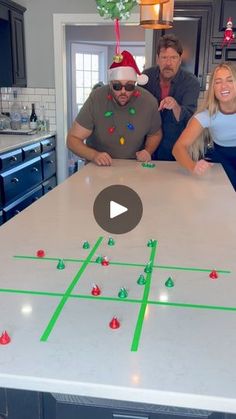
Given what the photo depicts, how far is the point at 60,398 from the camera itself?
30.8 inches

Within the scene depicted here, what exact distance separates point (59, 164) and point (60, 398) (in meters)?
4.06

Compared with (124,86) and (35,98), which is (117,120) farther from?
(35,98)

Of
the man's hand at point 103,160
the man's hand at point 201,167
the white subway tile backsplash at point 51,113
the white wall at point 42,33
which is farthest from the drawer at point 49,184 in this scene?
the man's hand at point 201,167

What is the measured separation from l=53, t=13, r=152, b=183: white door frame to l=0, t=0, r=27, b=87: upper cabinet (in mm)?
353

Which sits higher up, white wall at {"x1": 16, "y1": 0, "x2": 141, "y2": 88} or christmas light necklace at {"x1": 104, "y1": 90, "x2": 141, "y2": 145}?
white wall at {"x1": 16, "y1": 0, "x2": 141, "y2": 88}

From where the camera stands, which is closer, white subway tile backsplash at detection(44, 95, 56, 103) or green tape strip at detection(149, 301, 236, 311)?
green tape strip at detection(149, 301, 236, 311)

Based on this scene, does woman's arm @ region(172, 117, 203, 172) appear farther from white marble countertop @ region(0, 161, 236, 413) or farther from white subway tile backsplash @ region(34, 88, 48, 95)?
white subway tile backsplash @ region(34, 88, 48, 95)

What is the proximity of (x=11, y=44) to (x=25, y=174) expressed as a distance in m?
1.36

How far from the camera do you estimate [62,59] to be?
4426mm

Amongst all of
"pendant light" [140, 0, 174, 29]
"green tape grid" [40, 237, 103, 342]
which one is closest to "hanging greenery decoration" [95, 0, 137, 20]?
"pendant light" [140, 0, 174, 29]

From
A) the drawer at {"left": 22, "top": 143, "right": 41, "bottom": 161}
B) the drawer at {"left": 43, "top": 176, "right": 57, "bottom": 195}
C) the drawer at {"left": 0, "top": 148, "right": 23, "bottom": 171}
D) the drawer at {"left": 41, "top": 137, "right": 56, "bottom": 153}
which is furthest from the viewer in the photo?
the drawer at {"left": 43, "top": 176, "right": 57, "bottom": 195}

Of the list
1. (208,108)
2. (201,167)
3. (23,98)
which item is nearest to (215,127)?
(208,108)

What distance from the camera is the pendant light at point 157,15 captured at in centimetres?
192

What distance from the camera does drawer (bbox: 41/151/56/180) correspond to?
14.0ft
